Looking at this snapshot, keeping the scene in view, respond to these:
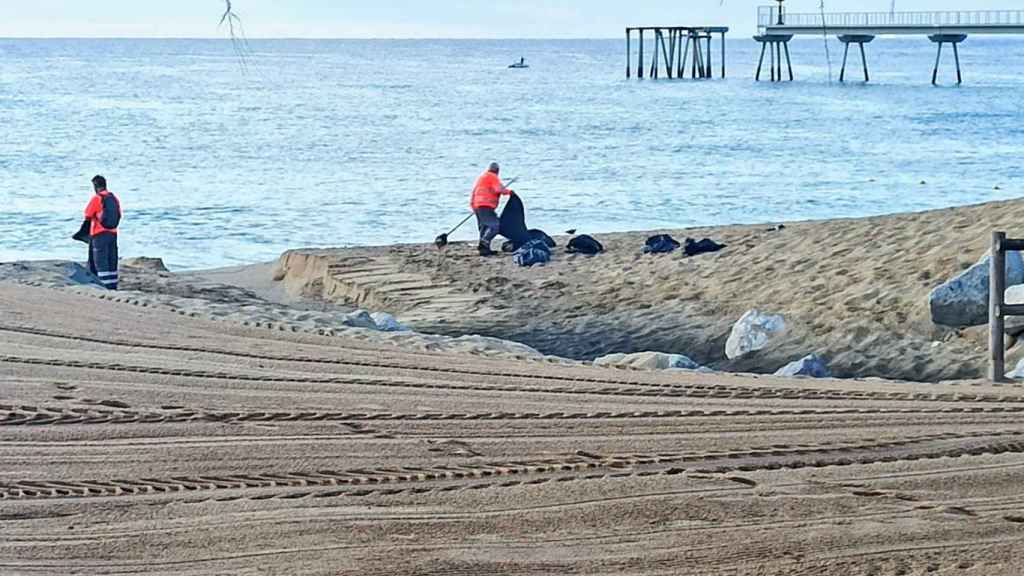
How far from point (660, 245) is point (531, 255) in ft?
→ 4.89

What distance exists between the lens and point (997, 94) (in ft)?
242

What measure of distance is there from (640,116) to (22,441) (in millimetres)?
53075

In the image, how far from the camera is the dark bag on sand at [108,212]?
1522 centimetres

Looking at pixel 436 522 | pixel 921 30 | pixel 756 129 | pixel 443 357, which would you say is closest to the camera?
pixel 436 522

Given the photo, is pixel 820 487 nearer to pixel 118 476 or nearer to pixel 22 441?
pixel 118 476

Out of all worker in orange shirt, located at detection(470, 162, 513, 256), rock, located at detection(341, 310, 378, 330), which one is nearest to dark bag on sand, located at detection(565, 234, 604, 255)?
worker in orange shirt, located at detection(470, 162, 513, 256)

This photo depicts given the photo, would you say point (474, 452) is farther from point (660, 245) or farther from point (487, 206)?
point (487, 206)

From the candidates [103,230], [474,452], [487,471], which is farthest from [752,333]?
[487,471]

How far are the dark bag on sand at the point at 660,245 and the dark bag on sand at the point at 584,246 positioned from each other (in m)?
0.64

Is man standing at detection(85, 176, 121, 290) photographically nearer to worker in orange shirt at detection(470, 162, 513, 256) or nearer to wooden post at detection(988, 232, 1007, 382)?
worker in orange shirt at detection(470, 162, 513, 256)

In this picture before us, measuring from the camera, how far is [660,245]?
18.3 metres

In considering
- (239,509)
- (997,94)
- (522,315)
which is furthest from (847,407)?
(997,94)

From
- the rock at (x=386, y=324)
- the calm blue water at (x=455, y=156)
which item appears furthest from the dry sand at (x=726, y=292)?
the calm blue water at (x=455, y=156)

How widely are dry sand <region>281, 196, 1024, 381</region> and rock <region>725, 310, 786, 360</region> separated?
0.13 meters
